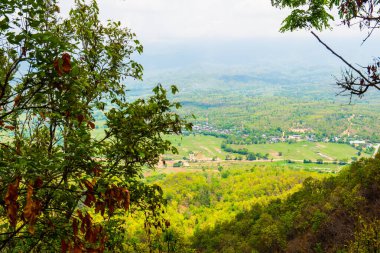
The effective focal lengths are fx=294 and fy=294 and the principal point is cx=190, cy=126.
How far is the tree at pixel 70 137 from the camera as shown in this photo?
2443 mm

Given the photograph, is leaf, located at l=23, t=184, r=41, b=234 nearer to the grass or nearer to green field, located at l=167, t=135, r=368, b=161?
green field, located at l=167, t=135, r=368, b=161

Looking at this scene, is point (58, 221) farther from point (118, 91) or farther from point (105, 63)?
point (105, 63)

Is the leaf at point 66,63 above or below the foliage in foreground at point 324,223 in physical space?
above

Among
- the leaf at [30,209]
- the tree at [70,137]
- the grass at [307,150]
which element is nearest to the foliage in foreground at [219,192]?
the grass at [307,150]

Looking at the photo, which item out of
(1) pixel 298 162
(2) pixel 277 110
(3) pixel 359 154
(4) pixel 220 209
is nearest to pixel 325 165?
(1) pixel 298 162

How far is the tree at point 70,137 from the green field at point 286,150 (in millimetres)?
95865

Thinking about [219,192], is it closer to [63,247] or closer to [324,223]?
[324,223]

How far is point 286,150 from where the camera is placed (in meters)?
119

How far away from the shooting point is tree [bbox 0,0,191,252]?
2443 millimetres

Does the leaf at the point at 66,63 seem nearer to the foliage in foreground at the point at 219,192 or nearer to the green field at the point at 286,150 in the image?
the foliage in foreground at the point at 219,192

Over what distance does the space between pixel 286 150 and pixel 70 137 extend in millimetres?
123309

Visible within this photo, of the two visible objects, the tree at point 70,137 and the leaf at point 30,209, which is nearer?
the leaf at point 30,209

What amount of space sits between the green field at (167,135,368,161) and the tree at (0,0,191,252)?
95.9 metres

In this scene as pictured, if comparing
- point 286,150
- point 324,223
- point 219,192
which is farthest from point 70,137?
point 286,150
